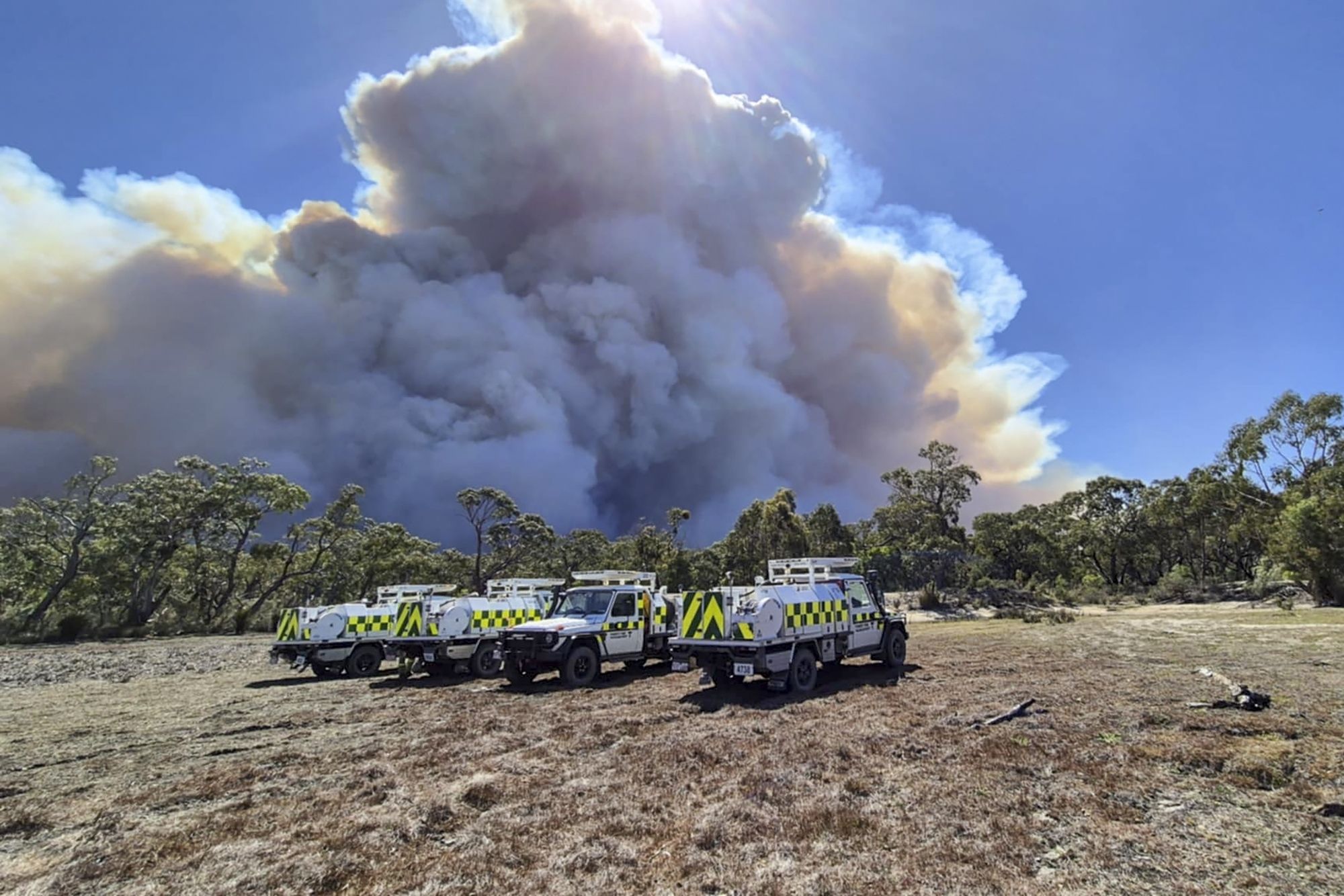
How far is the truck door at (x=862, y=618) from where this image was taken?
13852 millimetres

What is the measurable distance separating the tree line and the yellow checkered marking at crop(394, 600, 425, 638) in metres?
32.1

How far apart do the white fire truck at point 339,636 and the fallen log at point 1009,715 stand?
13658 mm

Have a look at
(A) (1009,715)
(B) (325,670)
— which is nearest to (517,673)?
(B) (325,670)

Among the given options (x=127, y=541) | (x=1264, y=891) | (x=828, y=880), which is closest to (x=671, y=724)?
(x=828, y=880)

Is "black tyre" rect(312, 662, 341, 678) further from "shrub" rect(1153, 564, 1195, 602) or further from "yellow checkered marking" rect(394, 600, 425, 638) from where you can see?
"shrub" rect(1153, 564, 1195, 602)

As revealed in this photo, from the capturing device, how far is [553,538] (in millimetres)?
60125

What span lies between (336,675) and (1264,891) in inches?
757

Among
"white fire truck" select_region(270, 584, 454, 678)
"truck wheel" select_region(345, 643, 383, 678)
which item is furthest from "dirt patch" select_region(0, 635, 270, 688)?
"truck wheel" select_region(345, 643, 383, 678)

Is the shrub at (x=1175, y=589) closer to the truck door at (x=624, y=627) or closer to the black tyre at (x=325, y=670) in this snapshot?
the truck door at (x=624, y=627)

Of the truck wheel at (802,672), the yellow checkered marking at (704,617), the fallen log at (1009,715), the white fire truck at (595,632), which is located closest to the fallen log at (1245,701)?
the fallen log at (1009,715)

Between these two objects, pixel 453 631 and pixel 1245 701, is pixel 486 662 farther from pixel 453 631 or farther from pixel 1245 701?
pixel 1245 701

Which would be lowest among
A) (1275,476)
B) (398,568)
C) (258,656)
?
(258,656)

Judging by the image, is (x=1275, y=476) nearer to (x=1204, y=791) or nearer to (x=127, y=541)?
(x=1204, y=791)

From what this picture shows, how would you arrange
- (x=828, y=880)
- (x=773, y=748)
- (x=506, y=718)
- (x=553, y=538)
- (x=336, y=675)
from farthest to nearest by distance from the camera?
(x=553, y=538) → (x=336, y=675) → (x=506, y=718) → (x=773, y=748) → (x=828, y=880)
